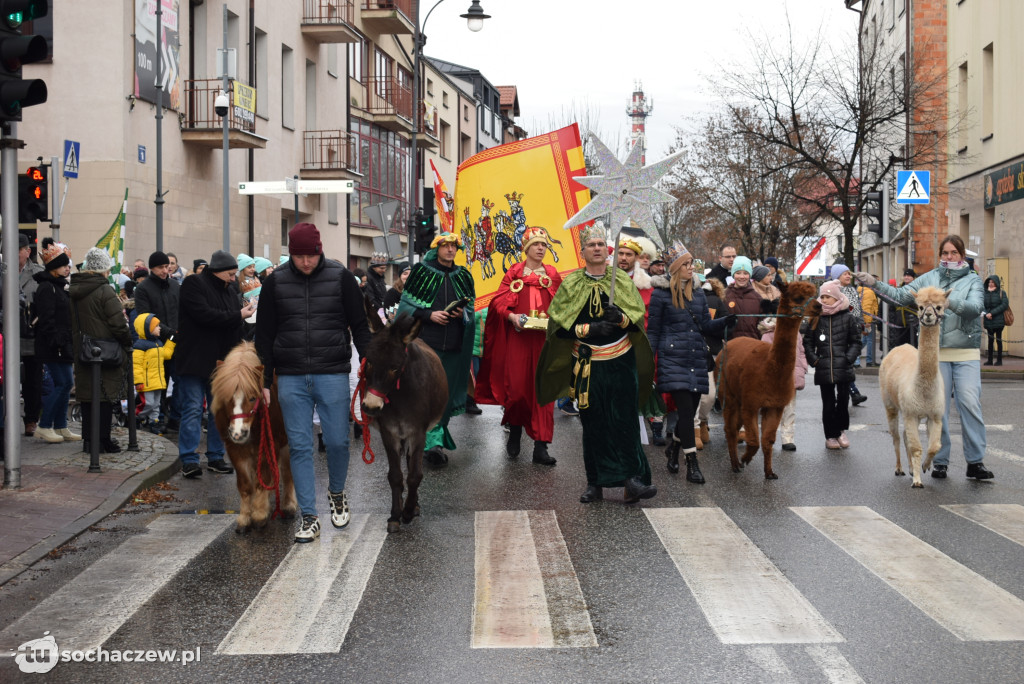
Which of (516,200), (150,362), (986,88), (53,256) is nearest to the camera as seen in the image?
(53,256)

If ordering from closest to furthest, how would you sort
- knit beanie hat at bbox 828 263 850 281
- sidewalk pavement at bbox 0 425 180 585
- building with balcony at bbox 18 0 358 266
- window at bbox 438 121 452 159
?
sidewalk pavement at bbox 0 425 180 585 < knit beanie hat at bbox 828 263 850 281 < building with balcony at bbox 18 0 358 266 < window at bbox 438 121 452 159

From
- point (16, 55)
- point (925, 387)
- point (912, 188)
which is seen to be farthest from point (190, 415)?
point (912, 188)

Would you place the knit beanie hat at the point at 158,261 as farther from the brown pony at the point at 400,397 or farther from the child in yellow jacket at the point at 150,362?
the brown pony at the point at 400,397

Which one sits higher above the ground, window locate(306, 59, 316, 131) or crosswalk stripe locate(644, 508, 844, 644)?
window locate(306, 59, 316, 131)

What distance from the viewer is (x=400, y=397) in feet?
26.8

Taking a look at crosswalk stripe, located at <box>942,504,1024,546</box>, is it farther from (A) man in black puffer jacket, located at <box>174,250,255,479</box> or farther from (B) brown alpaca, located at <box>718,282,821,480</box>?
(A) man in black puffer jacket, located at <box>174,250,255,479</box>

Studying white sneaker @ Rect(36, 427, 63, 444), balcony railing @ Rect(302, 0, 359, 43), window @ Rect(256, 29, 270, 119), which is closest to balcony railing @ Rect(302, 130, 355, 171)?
balcony railing @ Rect(302, 0, 359, 43)

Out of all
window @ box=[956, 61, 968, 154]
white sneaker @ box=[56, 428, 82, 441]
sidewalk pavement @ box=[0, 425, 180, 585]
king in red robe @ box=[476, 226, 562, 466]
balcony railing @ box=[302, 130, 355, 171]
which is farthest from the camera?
balcony railing @ box=[302, 130, 355, 171]

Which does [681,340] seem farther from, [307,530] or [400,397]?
[307,530]

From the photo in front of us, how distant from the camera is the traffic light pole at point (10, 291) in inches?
361

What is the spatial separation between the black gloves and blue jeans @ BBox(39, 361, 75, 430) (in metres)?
5.88

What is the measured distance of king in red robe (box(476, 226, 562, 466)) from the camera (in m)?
11.2

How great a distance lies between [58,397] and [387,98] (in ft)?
107

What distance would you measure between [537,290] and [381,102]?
3316 centimetres
